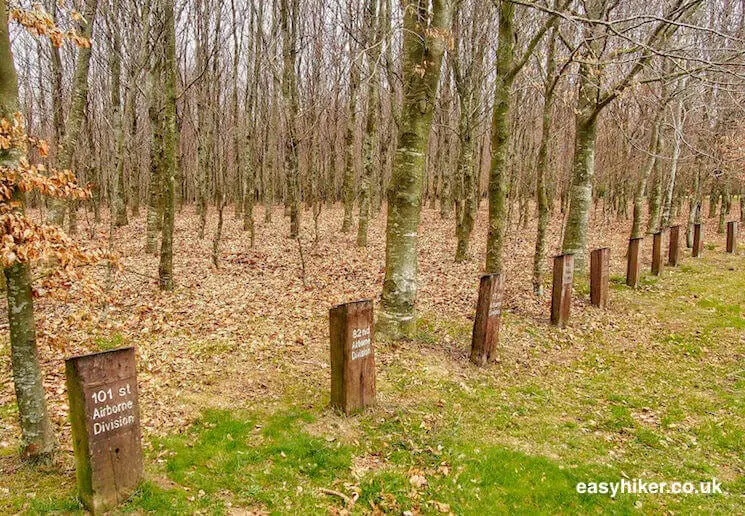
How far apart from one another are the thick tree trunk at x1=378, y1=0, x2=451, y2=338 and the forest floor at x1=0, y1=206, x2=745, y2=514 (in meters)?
0.60

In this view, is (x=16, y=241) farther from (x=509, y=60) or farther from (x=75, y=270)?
(x=509, y=60)

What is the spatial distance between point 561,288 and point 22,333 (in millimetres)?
7942

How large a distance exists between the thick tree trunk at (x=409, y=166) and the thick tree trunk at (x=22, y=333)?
4.53 meters

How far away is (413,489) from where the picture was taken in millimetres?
4086

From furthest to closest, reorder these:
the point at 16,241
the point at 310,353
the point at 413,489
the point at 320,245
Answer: the point at 320,245
the point at 310,353
the point at 413,489
the point at 16,241

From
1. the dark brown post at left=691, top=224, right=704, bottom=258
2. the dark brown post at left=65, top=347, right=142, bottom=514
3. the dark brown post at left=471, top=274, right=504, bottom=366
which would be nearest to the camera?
the dark brown post at left=65, top=347, right=142, bottom=514

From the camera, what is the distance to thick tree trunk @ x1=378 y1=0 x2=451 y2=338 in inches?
270

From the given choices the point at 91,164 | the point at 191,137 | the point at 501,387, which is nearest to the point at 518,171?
the point at 501,387

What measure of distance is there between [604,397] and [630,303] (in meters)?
4.90

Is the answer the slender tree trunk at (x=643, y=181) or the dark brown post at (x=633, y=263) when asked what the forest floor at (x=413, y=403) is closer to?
the dark brown post at (x=633, y=263)

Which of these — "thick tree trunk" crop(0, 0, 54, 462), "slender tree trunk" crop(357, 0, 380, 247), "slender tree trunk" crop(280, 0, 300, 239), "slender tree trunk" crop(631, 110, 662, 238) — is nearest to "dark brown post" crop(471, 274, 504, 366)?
"thick tree trunk" crop(0, 0, 54, 462)

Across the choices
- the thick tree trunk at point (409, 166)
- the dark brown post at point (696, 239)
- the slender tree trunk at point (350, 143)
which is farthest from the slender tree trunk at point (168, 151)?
the dark brown post at point (696, 239)

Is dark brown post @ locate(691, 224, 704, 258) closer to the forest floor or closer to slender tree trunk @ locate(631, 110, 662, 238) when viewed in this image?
slender tree trunk @ locate(631, 110, 662, 238)

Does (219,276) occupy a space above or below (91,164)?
below
